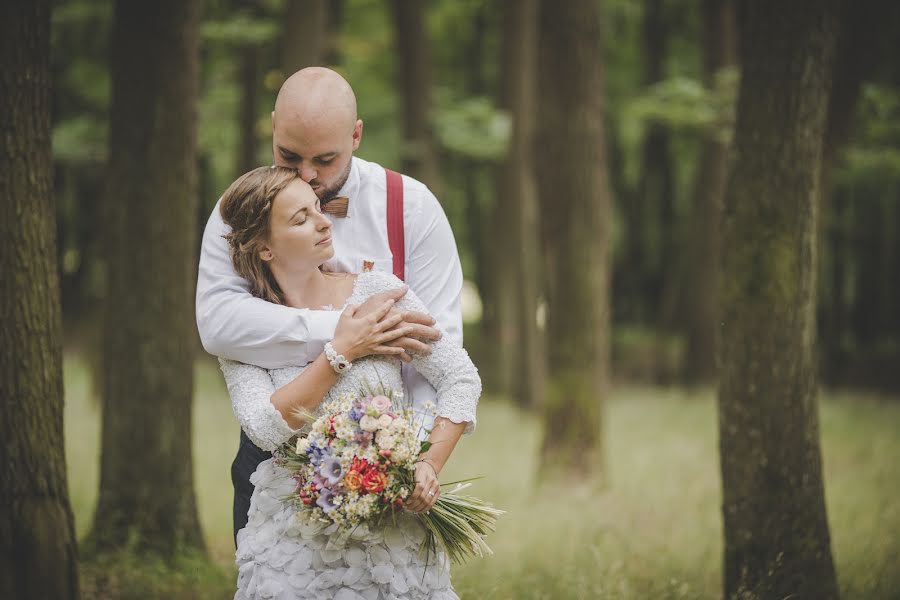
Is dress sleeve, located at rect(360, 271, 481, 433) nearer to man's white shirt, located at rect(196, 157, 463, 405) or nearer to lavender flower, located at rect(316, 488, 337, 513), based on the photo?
man's white shirt, located at rect(196, 157, 463, 405)

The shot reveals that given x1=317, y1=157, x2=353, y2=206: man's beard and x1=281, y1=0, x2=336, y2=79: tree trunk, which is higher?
x1=281, y1=0, x2=336, y2=79: tree trunk

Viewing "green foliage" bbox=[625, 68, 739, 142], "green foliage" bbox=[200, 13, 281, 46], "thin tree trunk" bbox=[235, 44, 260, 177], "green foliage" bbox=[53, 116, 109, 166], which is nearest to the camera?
"green foliage" bbox=[625, 68, 739, 142]

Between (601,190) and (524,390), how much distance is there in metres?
6.70

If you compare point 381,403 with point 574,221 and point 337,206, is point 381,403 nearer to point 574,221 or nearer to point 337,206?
point 337,206

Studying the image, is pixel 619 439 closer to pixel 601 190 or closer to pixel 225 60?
pixel 601 190

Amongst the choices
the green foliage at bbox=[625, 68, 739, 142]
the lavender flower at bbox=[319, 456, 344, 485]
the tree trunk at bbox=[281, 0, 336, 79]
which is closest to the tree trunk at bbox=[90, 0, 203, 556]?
the lavender flower at bbox=[319, 456, 344, 485]

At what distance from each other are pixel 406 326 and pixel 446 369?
237 millimetres

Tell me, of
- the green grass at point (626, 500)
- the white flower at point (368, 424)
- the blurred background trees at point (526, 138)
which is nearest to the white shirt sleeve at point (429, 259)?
the white flower at point (368, 424)

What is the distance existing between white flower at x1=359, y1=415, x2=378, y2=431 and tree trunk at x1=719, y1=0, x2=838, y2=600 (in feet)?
9.38

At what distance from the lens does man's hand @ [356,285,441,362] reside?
3.25 m

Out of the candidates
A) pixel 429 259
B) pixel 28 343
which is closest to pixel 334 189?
pixel 429 259

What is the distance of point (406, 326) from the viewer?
325 centimetres

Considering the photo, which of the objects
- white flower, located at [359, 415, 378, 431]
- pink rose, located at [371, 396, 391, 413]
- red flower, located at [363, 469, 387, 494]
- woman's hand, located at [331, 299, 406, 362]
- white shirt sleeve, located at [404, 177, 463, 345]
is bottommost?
red flower, located at [363, 469, 387, 494]

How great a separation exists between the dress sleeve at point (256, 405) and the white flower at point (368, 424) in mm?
298
